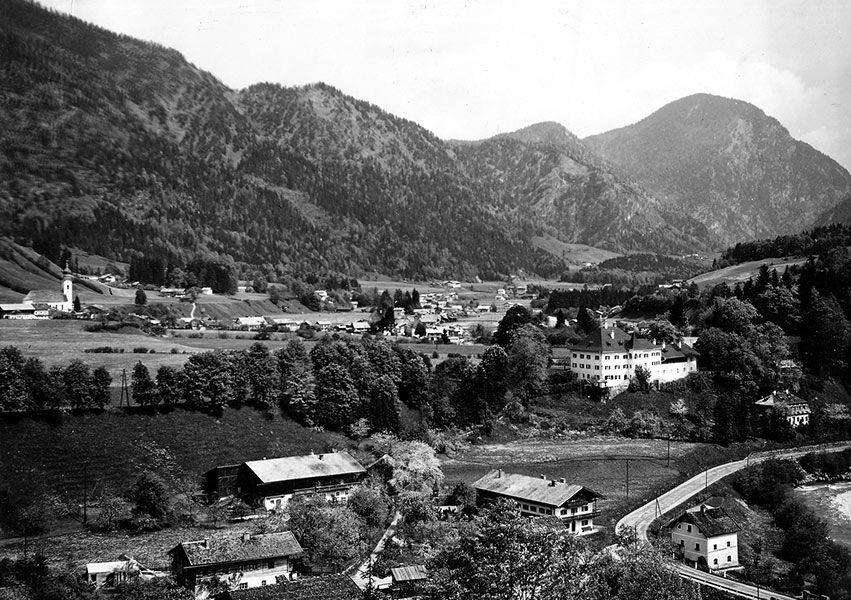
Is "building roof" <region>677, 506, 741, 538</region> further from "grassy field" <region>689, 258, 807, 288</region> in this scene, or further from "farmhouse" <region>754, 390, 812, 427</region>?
"grassy field" <region>689, 258, 807, 288</region>

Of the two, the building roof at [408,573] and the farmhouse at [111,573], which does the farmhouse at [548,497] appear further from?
the farmhouse at [111,573]

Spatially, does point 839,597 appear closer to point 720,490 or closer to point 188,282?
point 720,490

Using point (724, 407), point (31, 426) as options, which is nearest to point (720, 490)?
point (724, 407)

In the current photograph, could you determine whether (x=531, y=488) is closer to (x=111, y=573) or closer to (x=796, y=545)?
(x=796, y=545)

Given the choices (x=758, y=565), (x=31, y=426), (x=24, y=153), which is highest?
(x=24, y=153)

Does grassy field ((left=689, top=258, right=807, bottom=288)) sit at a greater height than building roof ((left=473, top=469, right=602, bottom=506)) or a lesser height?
greater

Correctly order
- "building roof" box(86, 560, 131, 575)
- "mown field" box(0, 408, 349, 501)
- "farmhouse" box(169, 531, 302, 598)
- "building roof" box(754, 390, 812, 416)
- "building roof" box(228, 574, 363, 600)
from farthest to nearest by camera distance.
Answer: "building roof" box(754, 390, 812, 416), "mown field" box(0, 408, 349, 501), "farmhouse" box(169, 531, 302, 598), "building roof" box(86, 560, 131, 575), "building roof" box(228, 574, 363, 600)

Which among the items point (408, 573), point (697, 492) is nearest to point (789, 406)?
point (697, 492)

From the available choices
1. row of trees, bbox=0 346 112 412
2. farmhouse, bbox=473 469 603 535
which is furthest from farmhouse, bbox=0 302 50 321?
farmhouse, bbox=473 469 603 535
